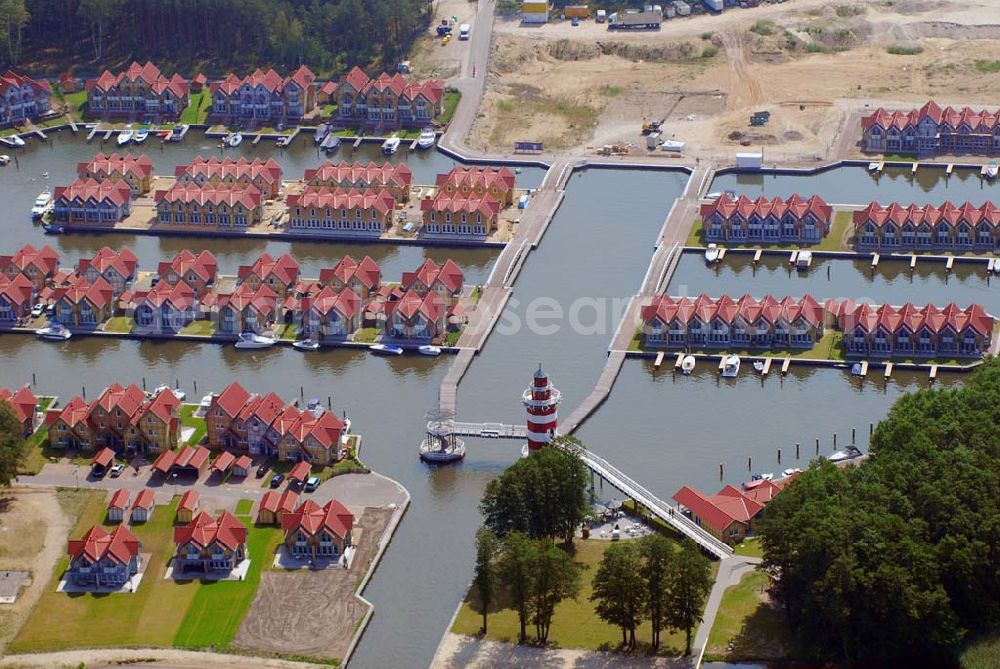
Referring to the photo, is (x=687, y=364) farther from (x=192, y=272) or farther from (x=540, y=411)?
(x=192, y=272)

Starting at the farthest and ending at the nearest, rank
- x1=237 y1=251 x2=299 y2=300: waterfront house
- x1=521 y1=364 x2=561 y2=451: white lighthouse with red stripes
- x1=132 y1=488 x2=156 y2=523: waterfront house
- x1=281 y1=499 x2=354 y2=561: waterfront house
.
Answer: x1=237 y1=251 x2=299 y2=300: waterfront house, x1=521 y1=364 x2=561 y2=451: white lighthouse with red stripes, x1=132 y1=488 x2=156 y2=523: waterfront house, x1=281 y1=499 x2=354 y2=561: waterfront house

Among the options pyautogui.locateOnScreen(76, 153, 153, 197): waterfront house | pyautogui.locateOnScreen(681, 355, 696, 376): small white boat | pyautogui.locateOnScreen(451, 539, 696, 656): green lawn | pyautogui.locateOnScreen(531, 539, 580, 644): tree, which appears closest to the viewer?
pyautogui.locateOnScreen(531, 539, 580, 644): tree

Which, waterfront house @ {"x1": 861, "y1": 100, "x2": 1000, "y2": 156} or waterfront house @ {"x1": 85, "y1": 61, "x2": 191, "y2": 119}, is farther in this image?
waterfront house @ {"x1": 85, "y1": 61, "x2": 191, "y2": 119}

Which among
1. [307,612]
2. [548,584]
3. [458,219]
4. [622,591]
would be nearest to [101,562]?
[307,612]

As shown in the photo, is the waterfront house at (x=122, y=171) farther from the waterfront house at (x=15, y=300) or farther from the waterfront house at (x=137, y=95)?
the waterfront house at (x=15, y=300)

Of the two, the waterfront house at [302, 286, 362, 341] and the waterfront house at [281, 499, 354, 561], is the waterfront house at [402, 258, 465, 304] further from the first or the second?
the waterfront house at [281, 499, 354, 561]

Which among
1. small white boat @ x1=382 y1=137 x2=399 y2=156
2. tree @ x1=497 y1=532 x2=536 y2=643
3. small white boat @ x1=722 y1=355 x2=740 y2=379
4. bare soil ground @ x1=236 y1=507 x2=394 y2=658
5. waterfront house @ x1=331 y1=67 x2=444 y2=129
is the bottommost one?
bare soil ground @ x1=236 y1=507 x2=394 y2=658

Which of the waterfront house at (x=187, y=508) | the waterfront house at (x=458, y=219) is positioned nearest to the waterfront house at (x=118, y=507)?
the waterfront house at (x=187, y=508)

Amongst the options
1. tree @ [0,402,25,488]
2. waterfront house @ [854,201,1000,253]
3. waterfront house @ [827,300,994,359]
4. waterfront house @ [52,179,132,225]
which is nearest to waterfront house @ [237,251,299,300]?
waterfront house @ [52,179,132,225]
